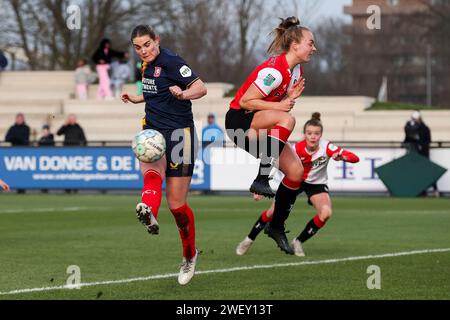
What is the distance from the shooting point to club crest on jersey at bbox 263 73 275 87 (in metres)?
11.5

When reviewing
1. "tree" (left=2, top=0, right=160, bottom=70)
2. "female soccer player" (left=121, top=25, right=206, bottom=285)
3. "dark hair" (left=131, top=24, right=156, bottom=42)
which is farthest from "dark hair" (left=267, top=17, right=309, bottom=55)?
"tree" (left=2, top=0, right=160, bottom=70)

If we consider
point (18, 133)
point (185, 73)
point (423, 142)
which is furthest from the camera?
point (18, 133)

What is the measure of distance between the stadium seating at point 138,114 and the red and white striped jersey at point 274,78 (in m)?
24.6

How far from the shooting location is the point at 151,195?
10539mm

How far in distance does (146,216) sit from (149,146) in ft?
2.53

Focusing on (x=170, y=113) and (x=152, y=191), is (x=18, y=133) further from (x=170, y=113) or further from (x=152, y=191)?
(x=152, y=191)

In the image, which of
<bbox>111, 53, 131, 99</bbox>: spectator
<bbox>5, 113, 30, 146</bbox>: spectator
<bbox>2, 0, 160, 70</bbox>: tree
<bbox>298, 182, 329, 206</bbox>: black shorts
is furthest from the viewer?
<bbox>2, 0, 160, 70</bbox>: tree

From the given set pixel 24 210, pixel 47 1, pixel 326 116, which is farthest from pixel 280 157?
pixel 47 1

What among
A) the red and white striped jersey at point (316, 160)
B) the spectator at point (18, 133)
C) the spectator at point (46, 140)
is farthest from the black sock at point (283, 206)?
the spectator at point (18, 133)

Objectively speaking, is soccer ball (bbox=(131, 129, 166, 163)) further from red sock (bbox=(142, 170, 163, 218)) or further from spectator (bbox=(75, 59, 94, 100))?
spectator (bbox=(75, 59, 94, 100))

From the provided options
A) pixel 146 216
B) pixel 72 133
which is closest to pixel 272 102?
pixel 146 216

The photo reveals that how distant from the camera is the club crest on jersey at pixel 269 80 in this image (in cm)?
1153

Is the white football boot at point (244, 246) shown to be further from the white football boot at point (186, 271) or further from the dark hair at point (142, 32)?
the dark hair at point (142, 32)
